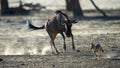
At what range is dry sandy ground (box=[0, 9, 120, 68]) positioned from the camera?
563 inches

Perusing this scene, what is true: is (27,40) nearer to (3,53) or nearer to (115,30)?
(3,53)

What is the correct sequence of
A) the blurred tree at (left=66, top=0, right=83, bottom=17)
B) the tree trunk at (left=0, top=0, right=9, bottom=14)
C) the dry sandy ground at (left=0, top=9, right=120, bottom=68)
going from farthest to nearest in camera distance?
the tree trunk at (left=0, top=0, right=9, bottom=14) < the blurred tree at (left=66, top=0, right=83, bottom=17) < the dry sandy ground at (left=0, top=9, right=120, bottom=68)

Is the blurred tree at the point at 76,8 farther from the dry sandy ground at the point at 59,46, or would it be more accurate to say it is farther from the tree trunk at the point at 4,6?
the tree trunk at the point at 4,6

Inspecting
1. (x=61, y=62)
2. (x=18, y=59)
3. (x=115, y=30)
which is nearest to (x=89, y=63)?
(x=61, y=62)

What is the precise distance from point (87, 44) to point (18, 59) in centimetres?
399

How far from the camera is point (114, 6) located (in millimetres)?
35688

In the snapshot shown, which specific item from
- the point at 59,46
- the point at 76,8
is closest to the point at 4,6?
the point at 76,8

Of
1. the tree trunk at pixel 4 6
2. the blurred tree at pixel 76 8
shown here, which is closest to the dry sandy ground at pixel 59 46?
the blurred tree at pixel 76 8

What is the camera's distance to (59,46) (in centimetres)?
1867

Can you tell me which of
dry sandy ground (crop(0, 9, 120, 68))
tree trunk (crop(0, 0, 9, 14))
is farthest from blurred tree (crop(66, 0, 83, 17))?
tree trunk (crop(0, 0, 9, 14))

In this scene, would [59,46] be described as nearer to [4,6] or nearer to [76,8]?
[76,8]

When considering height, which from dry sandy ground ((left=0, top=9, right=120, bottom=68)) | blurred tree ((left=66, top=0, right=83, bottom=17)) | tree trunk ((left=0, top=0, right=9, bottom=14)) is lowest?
tree trunk ((left=0, top=0, right=9, bottom=14))

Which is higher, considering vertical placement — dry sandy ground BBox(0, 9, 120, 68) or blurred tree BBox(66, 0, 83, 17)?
dry sandy ground BBox(0, 9, 120, 68)

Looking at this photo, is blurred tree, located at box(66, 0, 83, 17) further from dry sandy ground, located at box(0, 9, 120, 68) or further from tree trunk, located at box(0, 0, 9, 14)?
tree trunk, located at box(0, 0, 9, 14)
